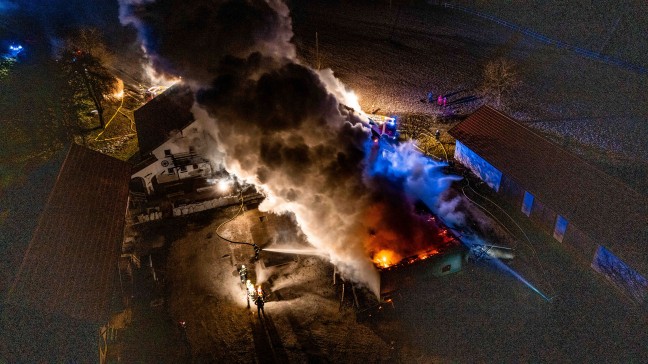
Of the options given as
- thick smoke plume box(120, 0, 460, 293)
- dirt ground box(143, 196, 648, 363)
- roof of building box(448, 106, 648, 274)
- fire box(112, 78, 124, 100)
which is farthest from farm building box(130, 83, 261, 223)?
roof of building box(448, 106, 648, 274)

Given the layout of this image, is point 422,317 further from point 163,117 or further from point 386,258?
point 163,117

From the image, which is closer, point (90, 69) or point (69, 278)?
point (69, 278)

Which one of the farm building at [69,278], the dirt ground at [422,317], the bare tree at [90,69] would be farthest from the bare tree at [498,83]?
the bare tree at [90,69]

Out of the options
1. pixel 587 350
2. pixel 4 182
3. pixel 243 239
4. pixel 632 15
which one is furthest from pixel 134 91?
pixel 632 15

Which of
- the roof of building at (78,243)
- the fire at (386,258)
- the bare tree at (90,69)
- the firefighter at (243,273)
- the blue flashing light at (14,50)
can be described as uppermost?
the blue flashing light at (14,50)

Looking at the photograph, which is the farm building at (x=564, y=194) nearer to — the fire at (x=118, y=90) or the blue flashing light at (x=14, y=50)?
the fire at (x=118, y=90)

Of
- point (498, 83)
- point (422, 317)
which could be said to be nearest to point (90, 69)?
point (422, 317)
